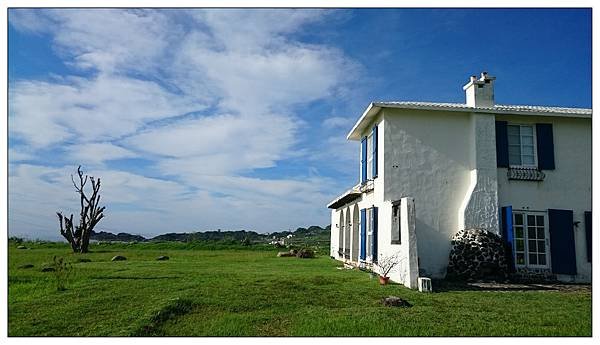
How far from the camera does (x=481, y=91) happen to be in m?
13.0

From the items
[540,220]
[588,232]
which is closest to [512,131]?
[540,220]

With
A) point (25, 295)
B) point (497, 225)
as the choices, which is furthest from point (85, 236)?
point (497, 225)

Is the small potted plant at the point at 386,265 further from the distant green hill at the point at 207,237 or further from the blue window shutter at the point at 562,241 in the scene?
the distant green hill at the point at 207,237

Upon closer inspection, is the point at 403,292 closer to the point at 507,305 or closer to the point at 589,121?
the point at 507,305

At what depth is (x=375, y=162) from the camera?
13.2m

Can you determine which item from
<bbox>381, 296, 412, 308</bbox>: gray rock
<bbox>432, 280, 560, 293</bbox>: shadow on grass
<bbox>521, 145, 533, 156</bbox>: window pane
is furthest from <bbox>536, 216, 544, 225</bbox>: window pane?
<bbox>381, 296, 412, 308</bbox>: gray rock

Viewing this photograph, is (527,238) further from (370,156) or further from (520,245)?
(370,156)

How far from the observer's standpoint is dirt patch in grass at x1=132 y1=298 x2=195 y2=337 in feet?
19.6

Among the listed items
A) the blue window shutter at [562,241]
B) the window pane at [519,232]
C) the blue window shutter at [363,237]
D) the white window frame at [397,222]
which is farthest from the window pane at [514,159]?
the blue window shutter at [363,237]

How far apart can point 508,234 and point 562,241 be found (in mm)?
1542

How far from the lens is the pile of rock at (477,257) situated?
11234 millimetres

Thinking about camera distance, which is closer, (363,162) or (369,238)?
(369,238)

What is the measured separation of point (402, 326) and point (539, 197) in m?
8.09

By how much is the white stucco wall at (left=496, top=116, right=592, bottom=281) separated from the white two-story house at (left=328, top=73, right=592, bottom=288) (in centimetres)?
3
